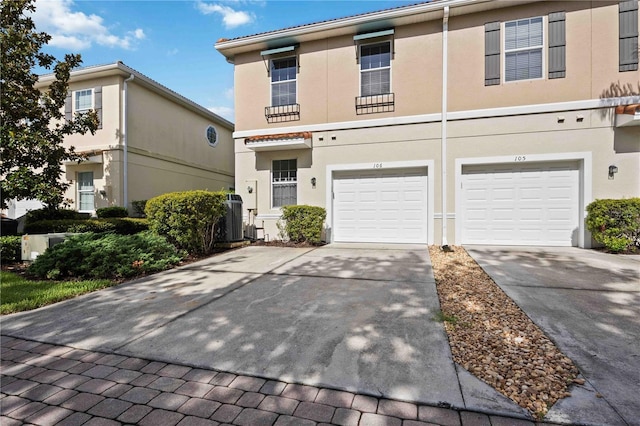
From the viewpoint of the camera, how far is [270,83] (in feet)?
30.2

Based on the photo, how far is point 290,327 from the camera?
303 centimetres

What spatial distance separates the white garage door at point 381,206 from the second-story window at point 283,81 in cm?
285

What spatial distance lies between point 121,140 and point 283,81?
6.39m

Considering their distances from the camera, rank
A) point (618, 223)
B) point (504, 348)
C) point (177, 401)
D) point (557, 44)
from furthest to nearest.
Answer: point (557, 44)
point (618, 223)
point (504, 348)
point (177, 401)

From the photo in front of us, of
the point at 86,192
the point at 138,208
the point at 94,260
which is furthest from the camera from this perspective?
the point at 86,192

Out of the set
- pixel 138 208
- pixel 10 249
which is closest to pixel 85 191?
pixel 138 208

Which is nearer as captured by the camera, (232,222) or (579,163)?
(579,163)

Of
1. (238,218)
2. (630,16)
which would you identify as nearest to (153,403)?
(238,218)

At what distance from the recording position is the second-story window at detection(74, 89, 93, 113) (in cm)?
1107

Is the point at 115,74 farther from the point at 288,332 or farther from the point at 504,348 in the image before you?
the point at 504,348

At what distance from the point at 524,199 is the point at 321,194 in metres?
5.23

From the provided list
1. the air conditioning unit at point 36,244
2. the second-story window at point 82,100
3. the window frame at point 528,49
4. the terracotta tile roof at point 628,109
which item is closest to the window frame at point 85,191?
the second-story window at point 82,100

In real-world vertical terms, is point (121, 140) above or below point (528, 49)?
below

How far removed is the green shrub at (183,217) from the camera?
6.44 meters
